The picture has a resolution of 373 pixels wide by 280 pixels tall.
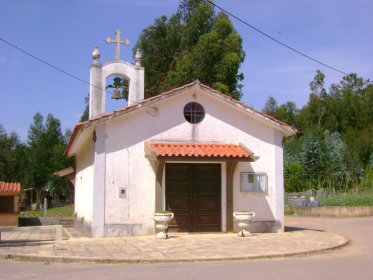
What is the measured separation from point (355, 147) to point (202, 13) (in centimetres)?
2031

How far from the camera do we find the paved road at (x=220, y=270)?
9.34m

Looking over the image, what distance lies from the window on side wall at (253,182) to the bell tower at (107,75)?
16.9 feet

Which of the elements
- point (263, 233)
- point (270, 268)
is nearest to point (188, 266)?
point (270, 268)

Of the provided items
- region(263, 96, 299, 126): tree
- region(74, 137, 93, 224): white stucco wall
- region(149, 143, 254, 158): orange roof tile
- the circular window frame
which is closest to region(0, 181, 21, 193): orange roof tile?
region(74, 137, 93, 224): white stucco wall

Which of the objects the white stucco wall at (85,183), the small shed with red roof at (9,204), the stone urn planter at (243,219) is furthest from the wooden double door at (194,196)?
the small shed with red roof at (9,204)

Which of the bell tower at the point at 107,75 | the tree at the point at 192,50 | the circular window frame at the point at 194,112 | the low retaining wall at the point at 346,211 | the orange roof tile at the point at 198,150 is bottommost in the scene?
the low retaining wall at the point at 346,211

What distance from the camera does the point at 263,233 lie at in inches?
664

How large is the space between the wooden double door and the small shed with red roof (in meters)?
9.65

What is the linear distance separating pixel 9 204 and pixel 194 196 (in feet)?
36.3

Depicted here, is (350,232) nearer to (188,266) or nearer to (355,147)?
(188,266)

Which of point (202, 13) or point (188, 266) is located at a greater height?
point (202, 13)

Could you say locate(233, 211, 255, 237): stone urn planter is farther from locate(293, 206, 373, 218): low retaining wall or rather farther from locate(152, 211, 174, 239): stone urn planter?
locate(293, 206, 373, 218): low retaining wall

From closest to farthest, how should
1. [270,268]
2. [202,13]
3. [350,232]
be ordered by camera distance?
1. [270,268]
2. [350,232]
3. [202,13]

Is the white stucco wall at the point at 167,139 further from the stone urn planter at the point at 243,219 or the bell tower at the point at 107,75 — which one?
the bell tower at the point at 107,75
